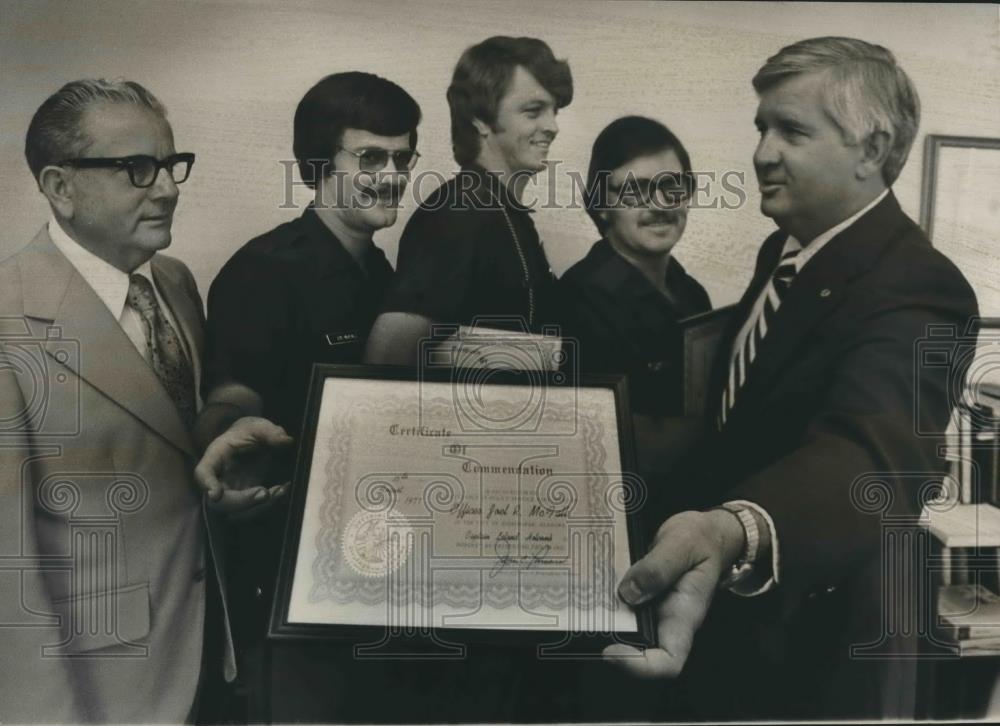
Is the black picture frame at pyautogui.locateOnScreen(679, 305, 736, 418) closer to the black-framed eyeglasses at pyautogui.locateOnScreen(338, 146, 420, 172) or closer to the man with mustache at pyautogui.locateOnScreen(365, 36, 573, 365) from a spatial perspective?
the man with mustache at pyautogui.locateOnScreen(365, 36, 573, 365)

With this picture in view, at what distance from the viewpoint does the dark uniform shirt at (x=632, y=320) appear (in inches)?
86.0

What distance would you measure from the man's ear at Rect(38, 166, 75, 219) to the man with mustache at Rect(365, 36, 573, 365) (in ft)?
2.36

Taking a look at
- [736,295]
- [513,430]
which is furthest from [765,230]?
[513,430]

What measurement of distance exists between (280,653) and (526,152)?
123 cm

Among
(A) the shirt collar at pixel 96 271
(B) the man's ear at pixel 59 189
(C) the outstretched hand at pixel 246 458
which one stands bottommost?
(C) the outstretched hand at pixel 246 458

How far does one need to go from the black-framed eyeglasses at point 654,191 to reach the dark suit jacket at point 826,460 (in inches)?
9.1

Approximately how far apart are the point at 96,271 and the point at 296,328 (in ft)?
1.48

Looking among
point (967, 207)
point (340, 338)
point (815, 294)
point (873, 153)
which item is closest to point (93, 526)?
point (340, 338)

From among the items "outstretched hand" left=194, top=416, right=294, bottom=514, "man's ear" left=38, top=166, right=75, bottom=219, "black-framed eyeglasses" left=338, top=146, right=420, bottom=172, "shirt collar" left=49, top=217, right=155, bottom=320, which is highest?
"black-framed eyeglasses" left=338, top=146, right=420, bottom=172

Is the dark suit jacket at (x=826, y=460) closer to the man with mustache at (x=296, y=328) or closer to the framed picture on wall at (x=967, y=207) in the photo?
the framed picture on wall at (x=967, y=207)

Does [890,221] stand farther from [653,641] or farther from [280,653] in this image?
[280,653]

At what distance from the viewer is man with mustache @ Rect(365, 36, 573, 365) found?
2168 millimetres
